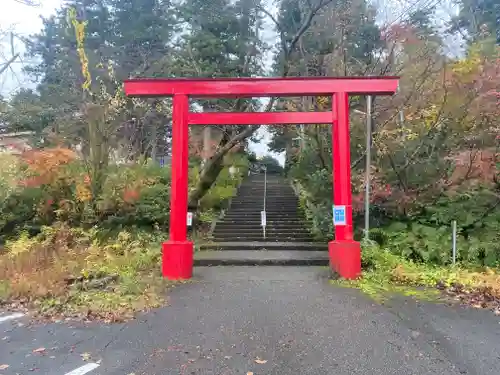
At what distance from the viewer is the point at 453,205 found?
11.6m

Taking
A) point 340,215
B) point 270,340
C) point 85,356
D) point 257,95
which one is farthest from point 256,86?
point 85,356

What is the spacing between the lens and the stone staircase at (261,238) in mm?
10824

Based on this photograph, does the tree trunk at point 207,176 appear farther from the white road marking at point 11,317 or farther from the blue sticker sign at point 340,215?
the white road marking at point 11,317

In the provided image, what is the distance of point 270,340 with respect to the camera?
495 centimetres

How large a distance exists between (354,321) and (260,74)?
1416cm

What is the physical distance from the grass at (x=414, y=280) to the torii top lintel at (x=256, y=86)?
381cm

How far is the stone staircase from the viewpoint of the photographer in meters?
10.8

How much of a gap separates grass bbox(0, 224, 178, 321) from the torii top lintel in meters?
3.95

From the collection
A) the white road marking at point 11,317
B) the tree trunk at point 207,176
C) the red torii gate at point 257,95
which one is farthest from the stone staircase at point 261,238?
the white road marking at point 11,317

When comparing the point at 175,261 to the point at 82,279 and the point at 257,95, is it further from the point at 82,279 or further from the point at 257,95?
the point at 257,95

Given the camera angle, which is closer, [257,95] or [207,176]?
[257,95]

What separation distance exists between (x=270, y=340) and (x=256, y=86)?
573 centimetres

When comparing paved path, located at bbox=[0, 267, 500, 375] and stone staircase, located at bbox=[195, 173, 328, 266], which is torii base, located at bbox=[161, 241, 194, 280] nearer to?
paved path, located at bbox=[0, 267, 500, 375]

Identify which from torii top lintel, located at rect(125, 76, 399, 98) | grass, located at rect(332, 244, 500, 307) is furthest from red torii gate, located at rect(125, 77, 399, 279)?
grass, located at rect(332, 244, 500, 307)
